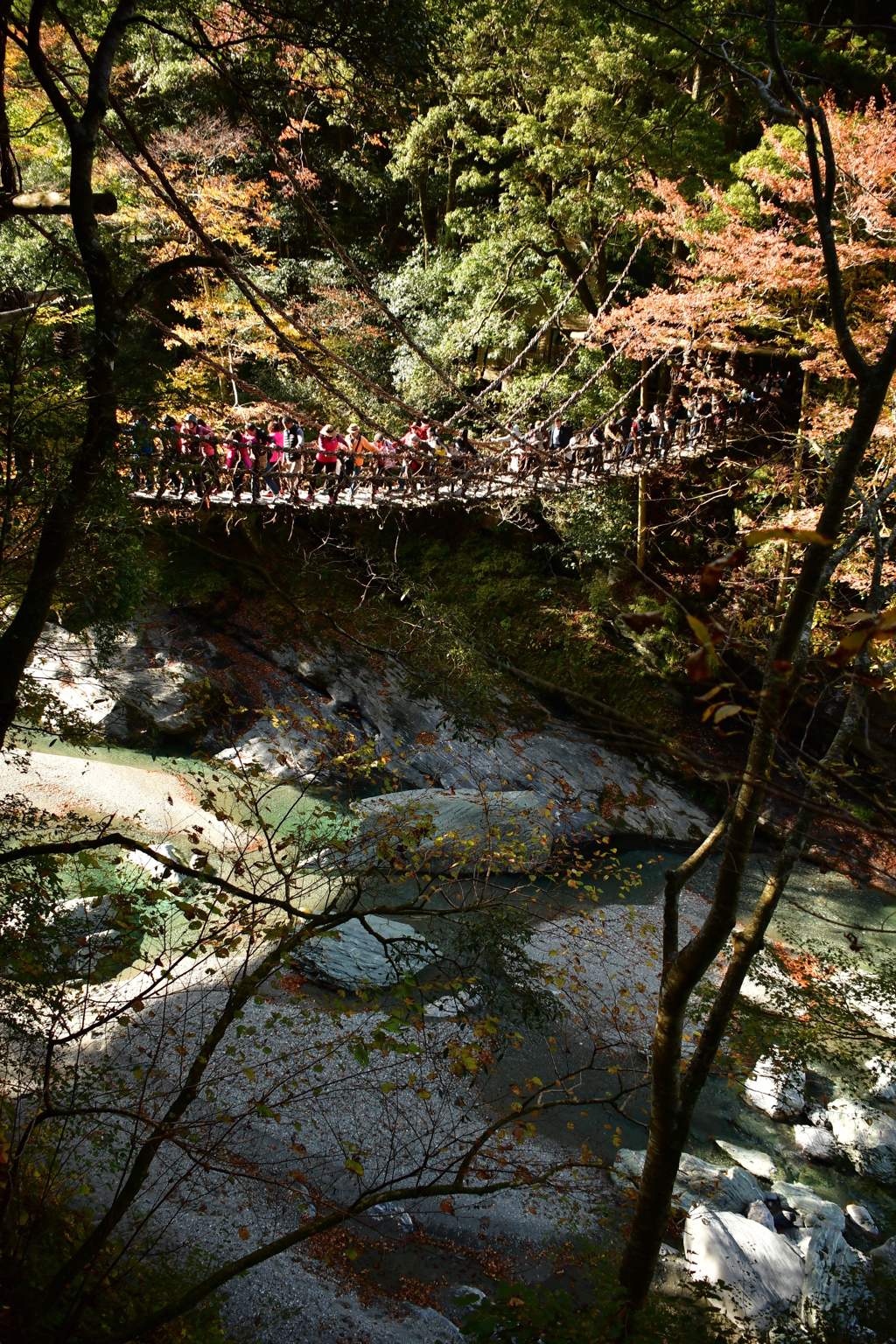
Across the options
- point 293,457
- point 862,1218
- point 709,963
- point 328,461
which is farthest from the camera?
point 328,461

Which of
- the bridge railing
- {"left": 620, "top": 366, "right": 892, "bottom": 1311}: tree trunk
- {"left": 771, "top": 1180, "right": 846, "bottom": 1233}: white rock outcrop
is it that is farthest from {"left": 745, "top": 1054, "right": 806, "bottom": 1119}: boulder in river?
the bridge railing

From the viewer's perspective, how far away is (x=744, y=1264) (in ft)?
14.2

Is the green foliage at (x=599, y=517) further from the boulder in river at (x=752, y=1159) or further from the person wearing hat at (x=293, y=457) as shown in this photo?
the boulder in river at (x=752, y=1159)

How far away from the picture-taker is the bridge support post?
980cm

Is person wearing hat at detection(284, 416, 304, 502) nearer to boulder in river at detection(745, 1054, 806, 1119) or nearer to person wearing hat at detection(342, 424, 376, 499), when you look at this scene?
person wearing hat at detection(342, 424, 376, 499)

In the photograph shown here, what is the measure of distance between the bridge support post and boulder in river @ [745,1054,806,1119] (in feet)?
19.1

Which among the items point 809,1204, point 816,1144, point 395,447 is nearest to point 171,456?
point 395,447

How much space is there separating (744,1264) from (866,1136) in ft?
5.64

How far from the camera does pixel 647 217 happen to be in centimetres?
779

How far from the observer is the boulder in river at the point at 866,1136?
210 inches

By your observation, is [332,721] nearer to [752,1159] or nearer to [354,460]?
[354,460]

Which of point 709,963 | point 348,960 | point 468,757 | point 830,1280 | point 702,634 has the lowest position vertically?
point 830,1280

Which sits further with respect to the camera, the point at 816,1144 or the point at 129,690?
the point at 129,690

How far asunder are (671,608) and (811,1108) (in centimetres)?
542
